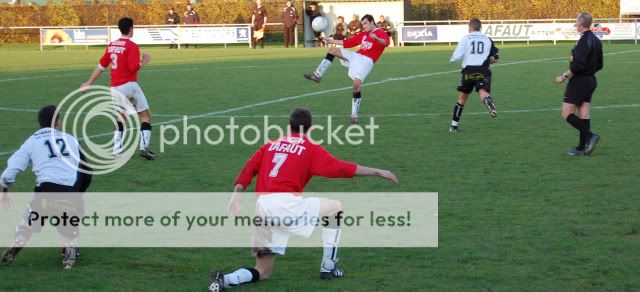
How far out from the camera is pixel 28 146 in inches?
334

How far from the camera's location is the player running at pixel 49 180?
832 centimetres

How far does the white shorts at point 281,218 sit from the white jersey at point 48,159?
1.88 meters

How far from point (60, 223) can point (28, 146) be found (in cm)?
74

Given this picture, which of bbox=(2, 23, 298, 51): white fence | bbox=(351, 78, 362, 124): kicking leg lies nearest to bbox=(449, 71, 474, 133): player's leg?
bbox=(351, 78, 362, 124): kicking leg

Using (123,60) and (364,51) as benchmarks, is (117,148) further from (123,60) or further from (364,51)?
(364,51)

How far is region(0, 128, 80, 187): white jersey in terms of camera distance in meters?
8.42

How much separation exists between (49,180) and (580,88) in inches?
324

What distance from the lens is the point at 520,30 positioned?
149 feet

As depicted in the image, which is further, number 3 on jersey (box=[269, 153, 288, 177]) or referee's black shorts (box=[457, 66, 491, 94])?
referee's black shorts (box=[457, 66, 491, 94])

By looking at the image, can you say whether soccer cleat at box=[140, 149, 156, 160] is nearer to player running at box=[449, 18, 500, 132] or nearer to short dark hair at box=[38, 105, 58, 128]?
player running at box=[449, 18, 500, 132]

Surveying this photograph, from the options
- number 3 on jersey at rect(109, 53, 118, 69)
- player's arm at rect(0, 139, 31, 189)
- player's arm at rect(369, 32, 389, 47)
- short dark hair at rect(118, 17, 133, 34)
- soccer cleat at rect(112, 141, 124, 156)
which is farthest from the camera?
player's arm at rect(369, 32, 389, 47)

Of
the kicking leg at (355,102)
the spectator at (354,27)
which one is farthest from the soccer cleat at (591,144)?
the spectator at (354,27)

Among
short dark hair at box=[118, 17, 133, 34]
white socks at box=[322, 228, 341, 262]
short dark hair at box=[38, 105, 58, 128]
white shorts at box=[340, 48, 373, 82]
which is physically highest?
short dark hair at box=[118, 17, 133, 34]

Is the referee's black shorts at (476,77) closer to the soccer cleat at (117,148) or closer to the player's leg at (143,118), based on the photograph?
the player's leg at (143,118)
